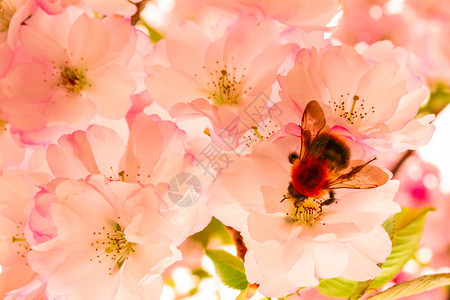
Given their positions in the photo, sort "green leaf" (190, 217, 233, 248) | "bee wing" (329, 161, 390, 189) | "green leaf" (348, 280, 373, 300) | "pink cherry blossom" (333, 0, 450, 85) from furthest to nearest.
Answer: "pink cherry blossom" (333, 0, 450, 85), "green leaf" (190, 217, 233, 248), "green leaf" (348, 280, 373, 300), "bee wing" (329, 161, 390, 189)

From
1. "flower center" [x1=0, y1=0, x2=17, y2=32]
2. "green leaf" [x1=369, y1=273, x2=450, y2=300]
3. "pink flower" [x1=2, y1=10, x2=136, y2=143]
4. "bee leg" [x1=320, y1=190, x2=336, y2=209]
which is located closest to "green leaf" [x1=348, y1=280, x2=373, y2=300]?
"green leaf" [x1=369, y1=273, x2=450, y2=300]

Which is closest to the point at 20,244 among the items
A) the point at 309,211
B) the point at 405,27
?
the point at 309,211

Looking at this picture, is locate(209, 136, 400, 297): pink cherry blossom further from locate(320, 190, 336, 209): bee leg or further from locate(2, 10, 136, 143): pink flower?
locate(2, 10, 136, 143): pink flower

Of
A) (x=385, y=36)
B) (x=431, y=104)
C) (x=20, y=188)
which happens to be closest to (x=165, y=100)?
(x=20, y=188)

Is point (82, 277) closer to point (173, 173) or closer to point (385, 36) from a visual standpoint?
point (173, 173)

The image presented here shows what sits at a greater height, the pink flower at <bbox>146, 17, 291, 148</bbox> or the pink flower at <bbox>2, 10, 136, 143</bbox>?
the pink flower at <bbox>146, 17, 291, 148</bbox>

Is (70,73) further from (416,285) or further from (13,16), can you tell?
(416,285)
